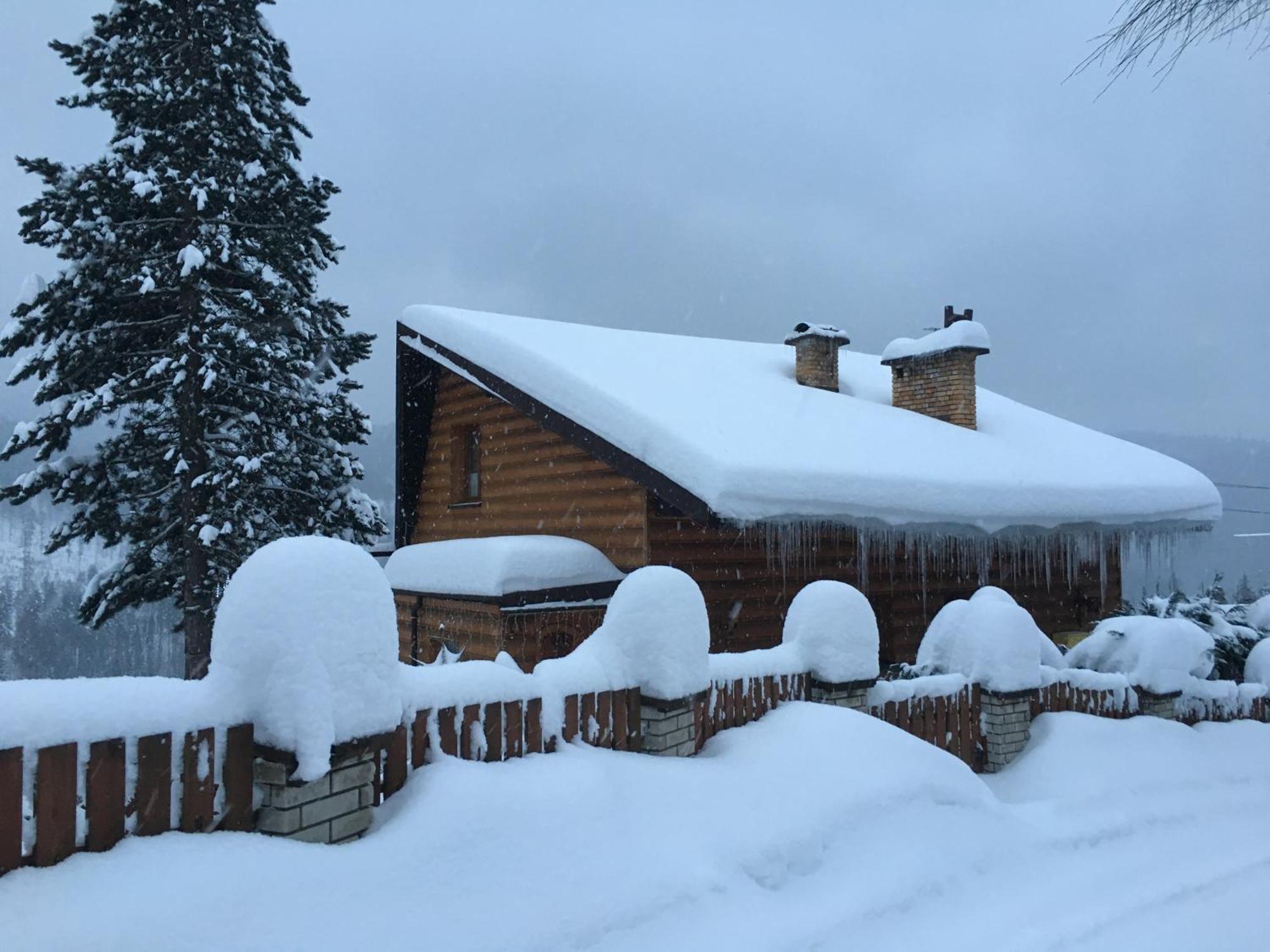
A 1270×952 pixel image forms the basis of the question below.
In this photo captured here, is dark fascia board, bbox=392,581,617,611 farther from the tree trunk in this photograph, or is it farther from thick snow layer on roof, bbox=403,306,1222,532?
the tree trunk

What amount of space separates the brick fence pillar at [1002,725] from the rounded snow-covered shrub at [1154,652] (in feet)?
6.40

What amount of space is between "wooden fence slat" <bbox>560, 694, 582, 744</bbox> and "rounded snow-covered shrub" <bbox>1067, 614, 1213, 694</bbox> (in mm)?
6627

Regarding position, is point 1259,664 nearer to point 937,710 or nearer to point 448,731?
point 937,710

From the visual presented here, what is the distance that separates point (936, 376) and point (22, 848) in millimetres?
13657

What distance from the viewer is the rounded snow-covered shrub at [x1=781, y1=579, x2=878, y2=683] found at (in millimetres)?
6332

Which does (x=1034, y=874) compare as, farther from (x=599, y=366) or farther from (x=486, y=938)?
(x=599, y=366)

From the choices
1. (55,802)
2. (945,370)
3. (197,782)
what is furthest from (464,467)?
(55,802)

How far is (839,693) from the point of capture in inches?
250

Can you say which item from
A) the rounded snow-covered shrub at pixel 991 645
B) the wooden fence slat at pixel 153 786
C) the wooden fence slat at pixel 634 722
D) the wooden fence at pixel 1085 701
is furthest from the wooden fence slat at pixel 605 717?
the wooden fence at pixel 1085 701

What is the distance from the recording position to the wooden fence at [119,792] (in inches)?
106

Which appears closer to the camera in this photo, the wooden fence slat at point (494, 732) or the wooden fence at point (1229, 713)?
the wooden fence slat at point (494, 732)

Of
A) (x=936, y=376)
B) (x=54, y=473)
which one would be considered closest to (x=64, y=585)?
(x=54, y=473)

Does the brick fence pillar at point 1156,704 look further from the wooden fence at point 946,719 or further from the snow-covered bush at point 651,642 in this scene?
the snow-covered bush at point 651,642

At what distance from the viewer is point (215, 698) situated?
3254 millimetres
